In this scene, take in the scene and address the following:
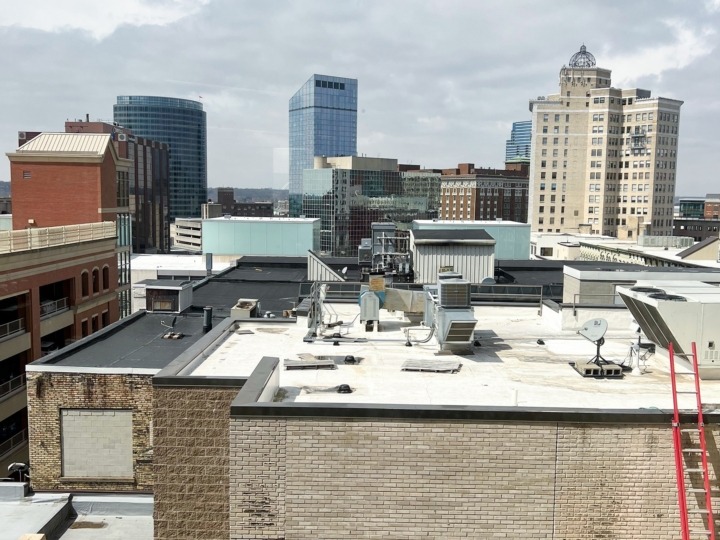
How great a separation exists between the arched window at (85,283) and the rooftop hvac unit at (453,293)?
2967 centimetres

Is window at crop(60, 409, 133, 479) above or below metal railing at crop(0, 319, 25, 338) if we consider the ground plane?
below

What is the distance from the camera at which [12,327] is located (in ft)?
118

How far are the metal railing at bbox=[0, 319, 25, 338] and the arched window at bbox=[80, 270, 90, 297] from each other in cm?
742

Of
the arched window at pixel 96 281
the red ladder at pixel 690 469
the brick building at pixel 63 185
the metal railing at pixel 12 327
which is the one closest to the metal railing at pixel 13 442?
the metal railing at pixel 12 327

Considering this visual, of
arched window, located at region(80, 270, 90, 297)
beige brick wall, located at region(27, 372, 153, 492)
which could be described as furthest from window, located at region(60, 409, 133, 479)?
arched window, located at region(80, 270, 90, 297)

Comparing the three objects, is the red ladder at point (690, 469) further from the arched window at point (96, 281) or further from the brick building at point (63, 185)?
the brick building at point (63, 185)

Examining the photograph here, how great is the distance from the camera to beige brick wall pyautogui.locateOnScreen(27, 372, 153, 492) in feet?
78.1

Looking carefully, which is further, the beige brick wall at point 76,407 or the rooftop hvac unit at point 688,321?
the beige brick wall at point 76,407

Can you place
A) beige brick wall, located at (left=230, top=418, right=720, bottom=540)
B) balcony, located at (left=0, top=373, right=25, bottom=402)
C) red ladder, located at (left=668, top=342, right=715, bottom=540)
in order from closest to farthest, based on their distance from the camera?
red ladder, located at (left=668, top=342, right=715, bottom=540) < beige brick wall, located at (left=230, top=418, right=720, bottom=540) < balcony, located at (left=0, top=373, right=25, bottom=402)

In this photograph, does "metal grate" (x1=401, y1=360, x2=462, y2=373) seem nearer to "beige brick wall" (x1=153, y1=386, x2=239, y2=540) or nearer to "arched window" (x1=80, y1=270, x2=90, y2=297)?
"beige brick wall" (x1=153, y1=386, x2=239, y2=540)

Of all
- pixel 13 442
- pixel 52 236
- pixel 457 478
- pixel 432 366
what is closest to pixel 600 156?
pixel 52 236

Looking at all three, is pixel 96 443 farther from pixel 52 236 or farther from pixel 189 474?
pixel 52 236

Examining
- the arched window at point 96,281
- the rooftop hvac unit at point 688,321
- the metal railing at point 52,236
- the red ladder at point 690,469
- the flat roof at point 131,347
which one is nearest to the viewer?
the red ladder at point 690,469

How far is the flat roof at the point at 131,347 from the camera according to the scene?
2464 cm
